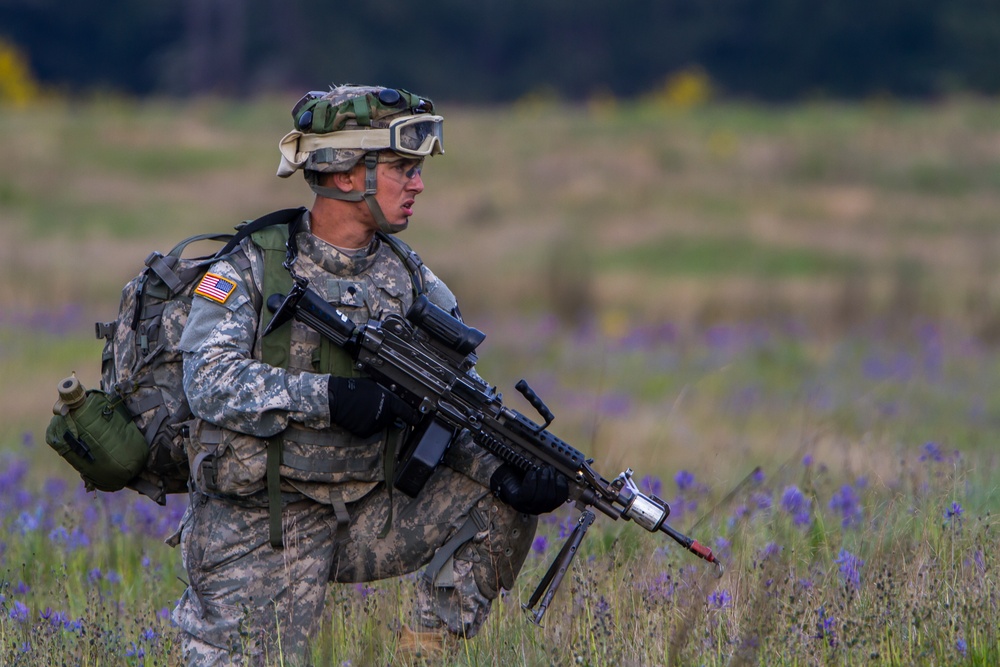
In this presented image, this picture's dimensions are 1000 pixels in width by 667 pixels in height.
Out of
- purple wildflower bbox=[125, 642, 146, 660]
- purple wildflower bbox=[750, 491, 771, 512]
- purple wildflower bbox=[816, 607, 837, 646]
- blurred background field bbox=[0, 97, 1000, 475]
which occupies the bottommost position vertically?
blurred background field bbox=[0, 97, 1000, 475]

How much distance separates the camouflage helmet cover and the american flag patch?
0.49m

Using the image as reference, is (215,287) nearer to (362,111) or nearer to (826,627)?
(362,111)

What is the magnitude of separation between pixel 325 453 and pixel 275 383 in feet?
1.05

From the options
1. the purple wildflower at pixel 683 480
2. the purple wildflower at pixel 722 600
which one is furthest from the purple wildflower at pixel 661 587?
the purple wildflower at pixel 683 480

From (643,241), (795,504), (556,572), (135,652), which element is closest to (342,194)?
(556,572)

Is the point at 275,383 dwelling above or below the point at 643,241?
above

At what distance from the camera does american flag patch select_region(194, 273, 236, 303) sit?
14.0 ft

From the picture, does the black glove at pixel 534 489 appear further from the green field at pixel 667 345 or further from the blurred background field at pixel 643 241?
the blurred background field at pixel 643 241

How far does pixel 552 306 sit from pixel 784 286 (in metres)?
3.17

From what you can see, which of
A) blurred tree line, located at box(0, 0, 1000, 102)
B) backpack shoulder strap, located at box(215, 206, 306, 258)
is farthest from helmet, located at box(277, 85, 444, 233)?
blurred tree line, located at box(0, 0, 1000, 102)

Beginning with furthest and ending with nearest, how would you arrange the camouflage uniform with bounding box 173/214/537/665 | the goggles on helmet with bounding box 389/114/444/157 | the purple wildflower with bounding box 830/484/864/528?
1. the purple wildflower with bounding box 830/484/864/528
2. the goggles on helmet with bounding box 389/114/444/157
3. the camouflage uniform with bounding box 173/214/537/665

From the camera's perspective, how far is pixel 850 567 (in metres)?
4.56

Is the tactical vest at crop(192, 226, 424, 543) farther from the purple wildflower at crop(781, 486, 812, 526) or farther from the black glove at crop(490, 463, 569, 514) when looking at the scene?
the purple wildflower at crop(781, 486, 812, 526)

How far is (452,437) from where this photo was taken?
4453 mm
